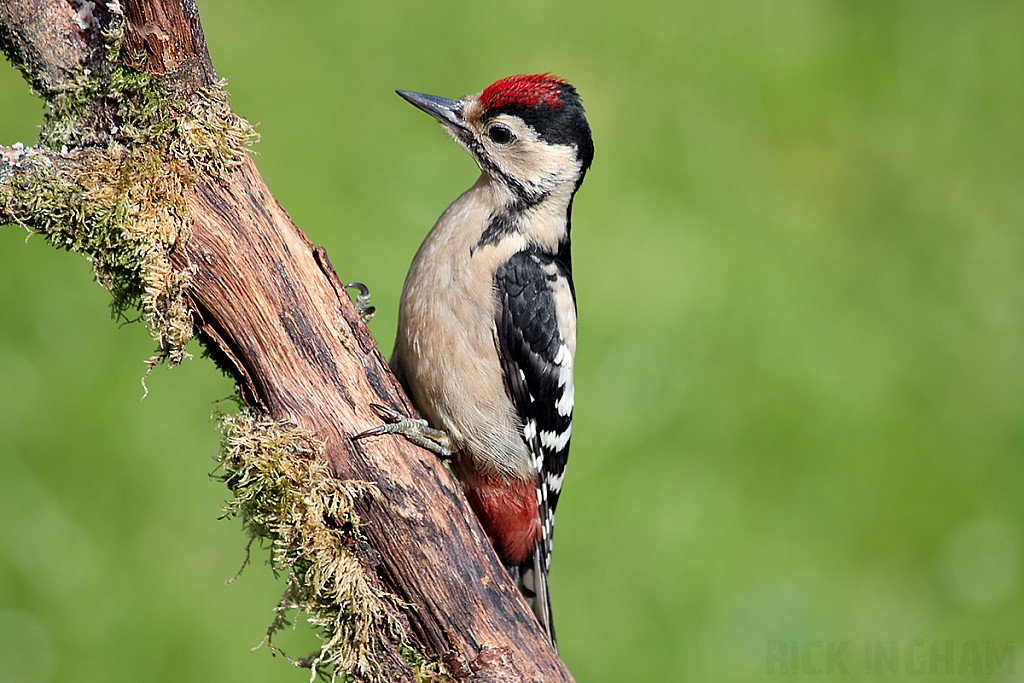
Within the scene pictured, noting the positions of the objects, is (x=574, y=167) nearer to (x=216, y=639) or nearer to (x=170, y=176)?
(x=170, y=176)

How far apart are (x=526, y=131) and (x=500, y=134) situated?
106 mm

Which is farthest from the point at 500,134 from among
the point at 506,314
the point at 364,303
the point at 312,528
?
the point at 312,528

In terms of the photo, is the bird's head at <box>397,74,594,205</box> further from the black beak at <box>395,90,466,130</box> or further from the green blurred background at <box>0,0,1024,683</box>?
the green blurred background at <box>0,0,1024,683</box>

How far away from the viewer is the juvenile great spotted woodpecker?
136 inches

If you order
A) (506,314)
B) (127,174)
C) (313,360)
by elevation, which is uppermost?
(127,174)

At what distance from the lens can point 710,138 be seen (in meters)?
7.29

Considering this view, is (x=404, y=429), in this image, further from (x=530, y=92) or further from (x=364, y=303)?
(x=530, y=92)

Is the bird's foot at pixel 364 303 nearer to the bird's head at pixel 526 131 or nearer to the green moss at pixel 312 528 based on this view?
the bird's head at pixel 526 131

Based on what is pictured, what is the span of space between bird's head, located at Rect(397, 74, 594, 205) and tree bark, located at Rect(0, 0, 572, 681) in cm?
105

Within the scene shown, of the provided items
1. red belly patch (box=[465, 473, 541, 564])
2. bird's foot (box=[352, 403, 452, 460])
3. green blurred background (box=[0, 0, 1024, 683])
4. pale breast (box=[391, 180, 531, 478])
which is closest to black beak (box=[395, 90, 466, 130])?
pale breast (box=[391, 180, 531, 478])

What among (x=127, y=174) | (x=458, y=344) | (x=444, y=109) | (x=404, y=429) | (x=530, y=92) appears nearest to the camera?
(x=127, y=174)

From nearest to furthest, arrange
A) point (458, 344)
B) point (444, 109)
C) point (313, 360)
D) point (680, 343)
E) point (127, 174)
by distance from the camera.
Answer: point (127, 174) → point (313, 360) → point (458, 344) → point (444, 109) → point (680, 343)

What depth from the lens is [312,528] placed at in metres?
2.84

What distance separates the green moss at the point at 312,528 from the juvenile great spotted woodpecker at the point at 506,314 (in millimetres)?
524
